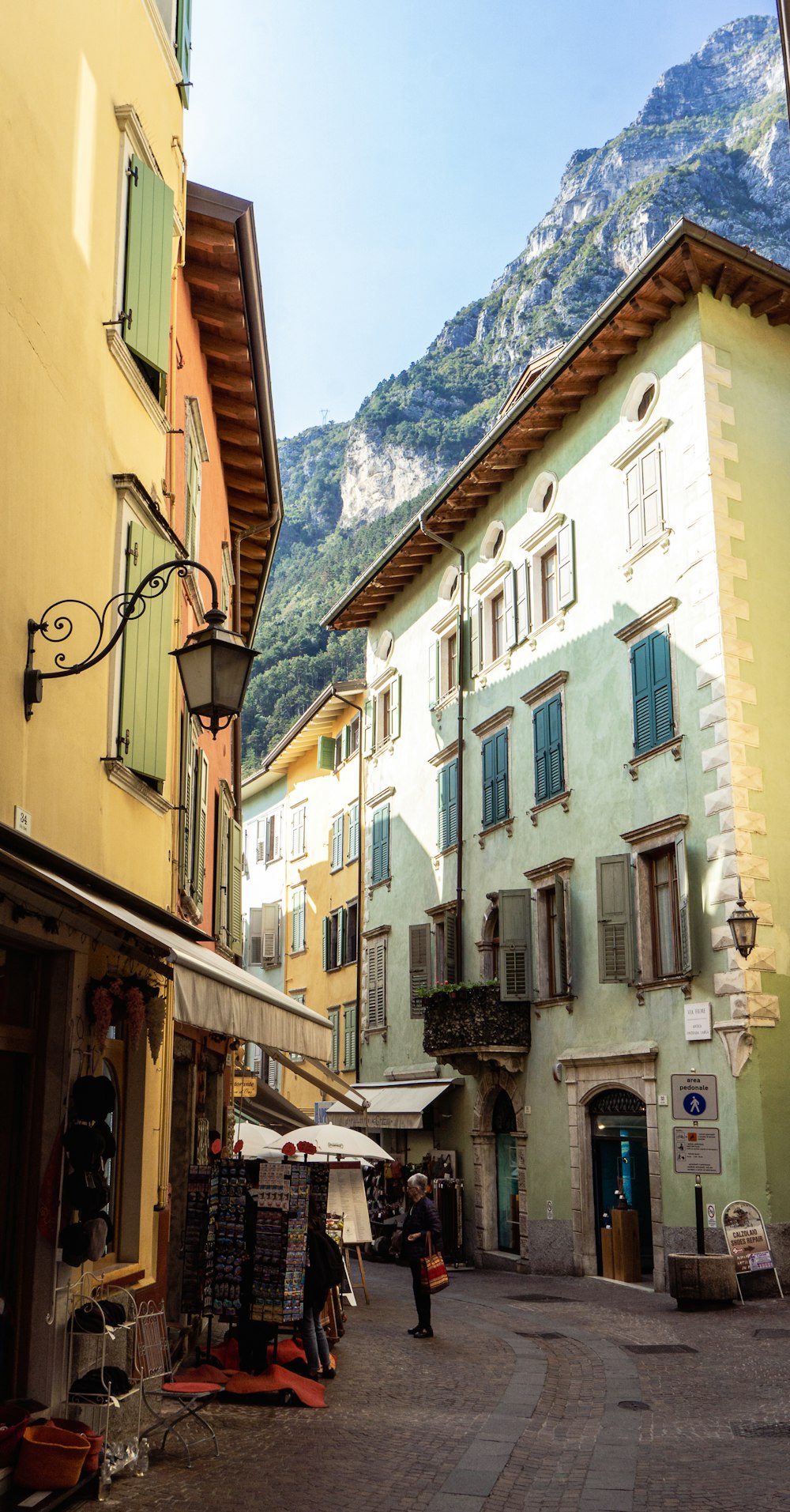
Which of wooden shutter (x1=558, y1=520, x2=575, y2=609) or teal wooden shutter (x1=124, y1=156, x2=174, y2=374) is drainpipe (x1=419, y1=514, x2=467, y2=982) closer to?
wooden shutter (x1=558, y1=520, x2=575, y2=609)

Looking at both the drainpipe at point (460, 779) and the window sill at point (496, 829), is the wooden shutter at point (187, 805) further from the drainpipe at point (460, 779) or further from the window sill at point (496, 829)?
the drainpipe at point (460, 779)

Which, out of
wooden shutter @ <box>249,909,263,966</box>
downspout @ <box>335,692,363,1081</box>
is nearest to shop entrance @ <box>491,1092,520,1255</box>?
downspout @ <box>335,692,363,1081</box>

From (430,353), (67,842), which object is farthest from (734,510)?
(430,353)

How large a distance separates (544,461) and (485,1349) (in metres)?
16.5

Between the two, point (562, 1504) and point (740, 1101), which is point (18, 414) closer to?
point (562, 1504)

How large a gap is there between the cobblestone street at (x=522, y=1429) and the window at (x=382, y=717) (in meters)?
18.7

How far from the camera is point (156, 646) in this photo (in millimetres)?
10633

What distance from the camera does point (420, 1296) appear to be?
45.2 feet

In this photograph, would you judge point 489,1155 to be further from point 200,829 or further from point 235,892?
point 200,829

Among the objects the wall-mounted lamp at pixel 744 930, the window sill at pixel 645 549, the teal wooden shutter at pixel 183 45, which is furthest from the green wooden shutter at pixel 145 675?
the window sill at pixel 645 549

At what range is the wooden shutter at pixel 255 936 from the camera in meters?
45.3

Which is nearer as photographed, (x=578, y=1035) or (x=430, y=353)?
(x=578, y=1035)

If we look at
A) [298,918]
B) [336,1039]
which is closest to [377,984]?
[336,1039]

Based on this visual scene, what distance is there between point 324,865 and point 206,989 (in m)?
31.0
